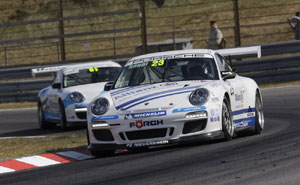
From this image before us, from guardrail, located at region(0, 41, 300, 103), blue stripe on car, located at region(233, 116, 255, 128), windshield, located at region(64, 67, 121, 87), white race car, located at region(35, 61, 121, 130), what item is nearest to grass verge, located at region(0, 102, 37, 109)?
white race car, located at region(35, 61, 121, 130)

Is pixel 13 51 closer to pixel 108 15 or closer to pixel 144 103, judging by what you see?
pixel 108 15

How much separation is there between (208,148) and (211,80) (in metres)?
1.33

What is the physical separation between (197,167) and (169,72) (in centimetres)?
300

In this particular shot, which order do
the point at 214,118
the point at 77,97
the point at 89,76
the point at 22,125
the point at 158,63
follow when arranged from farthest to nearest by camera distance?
1. the point at 22,125
2. the point at 89,76
3. the point at 77,97
4. the point at 158,63
5. the point at 214,118

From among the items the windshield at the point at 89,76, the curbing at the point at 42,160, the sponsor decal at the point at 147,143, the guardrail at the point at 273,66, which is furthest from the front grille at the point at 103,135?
the guardrail at the point at 273,66

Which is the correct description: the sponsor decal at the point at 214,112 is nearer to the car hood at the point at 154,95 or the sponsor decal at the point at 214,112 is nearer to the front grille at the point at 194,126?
the front grille at the point at 194,126

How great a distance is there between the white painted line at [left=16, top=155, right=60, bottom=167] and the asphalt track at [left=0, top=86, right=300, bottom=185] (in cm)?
67

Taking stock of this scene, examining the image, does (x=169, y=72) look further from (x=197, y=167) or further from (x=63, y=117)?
(x=63, y=117)

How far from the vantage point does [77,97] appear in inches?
557

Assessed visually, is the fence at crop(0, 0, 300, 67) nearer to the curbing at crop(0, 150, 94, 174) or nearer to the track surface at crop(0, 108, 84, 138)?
the track surface at crop(0, 108, 84, 138)

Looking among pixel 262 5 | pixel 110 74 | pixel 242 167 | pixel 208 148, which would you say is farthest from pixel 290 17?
pixel 242 167

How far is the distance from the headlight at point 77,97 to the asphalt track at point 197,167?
16.8ft

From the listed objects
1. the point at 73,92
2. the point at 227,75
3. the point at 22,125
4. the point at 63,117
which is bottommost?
the point at 22,125

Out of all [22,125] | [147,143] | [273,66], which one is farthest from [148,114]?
[273,66]
